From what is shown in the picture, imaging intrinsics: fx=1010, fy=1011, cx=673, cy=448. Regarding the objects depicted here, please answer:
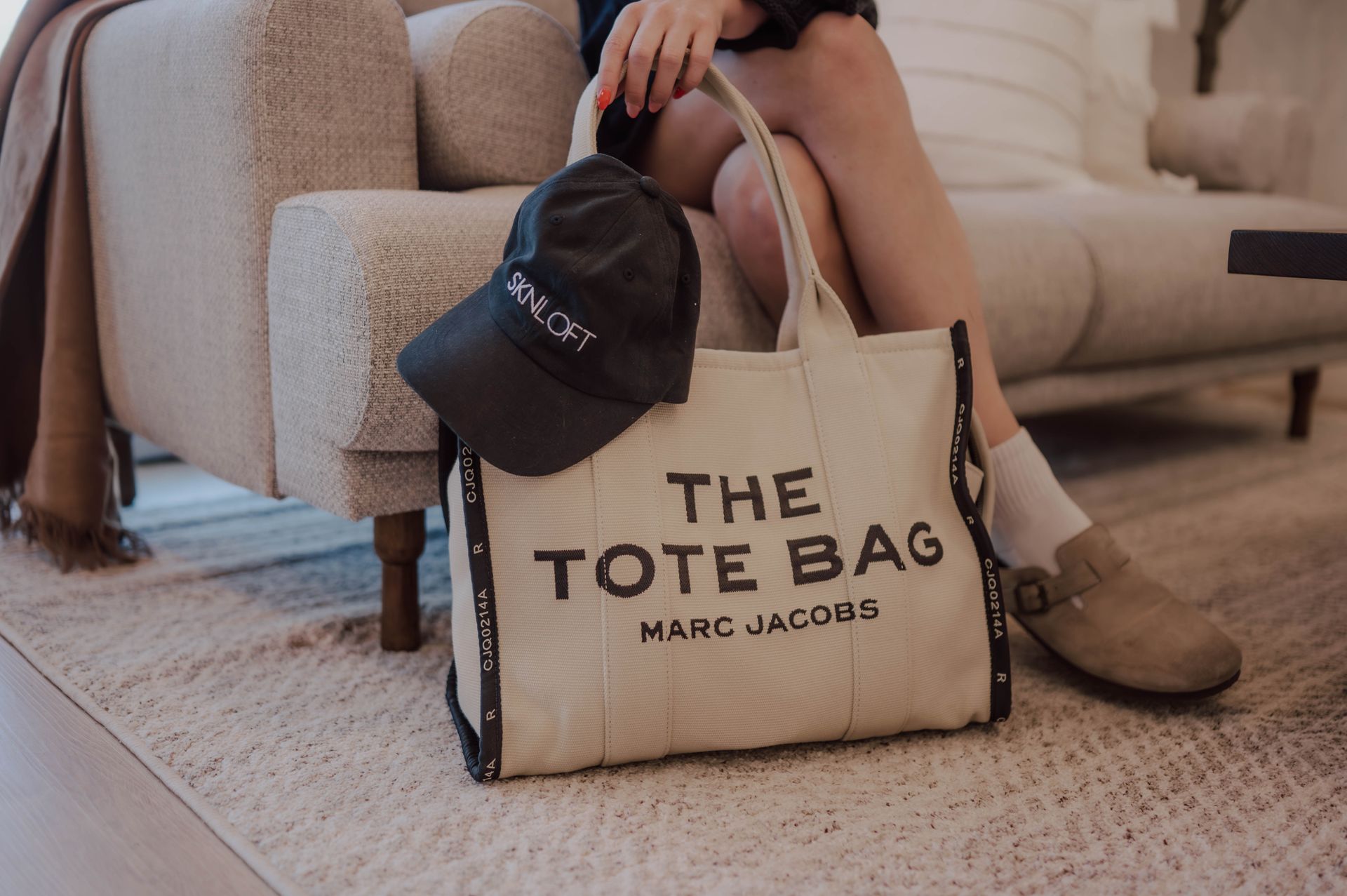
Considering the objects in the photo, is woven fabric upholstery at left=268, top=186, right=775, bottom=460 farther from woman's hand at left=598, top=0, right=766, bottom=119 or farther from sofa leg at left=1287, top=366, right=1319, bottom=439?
sofa leg at left=1287, top=366, right=1319, bottom=439

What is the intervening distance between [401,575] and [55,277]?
0.50 m

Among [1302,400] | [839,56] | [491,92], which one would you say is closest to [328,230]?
[491,92]

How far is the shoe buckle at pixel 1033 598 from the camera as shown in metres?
0.76

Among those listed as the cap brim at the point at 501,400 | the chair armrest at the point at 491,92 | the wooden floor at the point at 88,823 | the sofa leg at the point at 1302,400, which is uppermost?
the chair armrest at the point at 491,92

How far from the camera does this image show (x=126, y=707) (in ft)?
2.23

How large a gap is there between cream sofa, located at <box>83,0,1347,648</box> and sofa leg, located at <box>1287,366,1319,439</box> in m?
0.94

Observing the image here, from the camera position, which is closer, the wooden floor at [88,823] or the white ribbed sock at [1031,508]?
the wooden floor at [88,823]

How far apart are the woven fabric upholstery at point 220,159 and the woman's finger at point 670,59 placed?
11.0 inches

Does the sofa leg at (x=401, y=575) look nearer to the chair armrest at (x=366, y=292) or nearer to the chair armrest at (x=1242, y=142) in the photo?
the chair armrest at (x=366, y=292)

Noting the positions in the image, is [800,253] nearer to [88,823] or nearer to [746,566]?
[746,566]

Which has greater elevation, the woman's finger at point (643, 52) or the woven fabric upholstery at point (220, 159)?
the woman's finger at point (643, 52)

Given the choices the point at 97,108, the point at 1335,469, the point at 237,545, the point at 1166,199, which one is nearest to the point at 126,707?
the point at 237,545

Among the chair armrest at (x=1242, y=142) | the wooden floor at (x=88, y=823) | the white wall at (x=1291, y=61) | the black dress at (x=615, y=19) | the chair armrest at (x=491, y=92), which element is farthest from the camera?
the white wall at (x=1291, y=61)

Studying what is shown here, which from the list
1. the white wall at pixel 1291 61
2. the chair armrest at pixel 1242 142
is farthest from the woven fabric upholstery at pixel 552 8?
the white wall at pixel 1291 61
